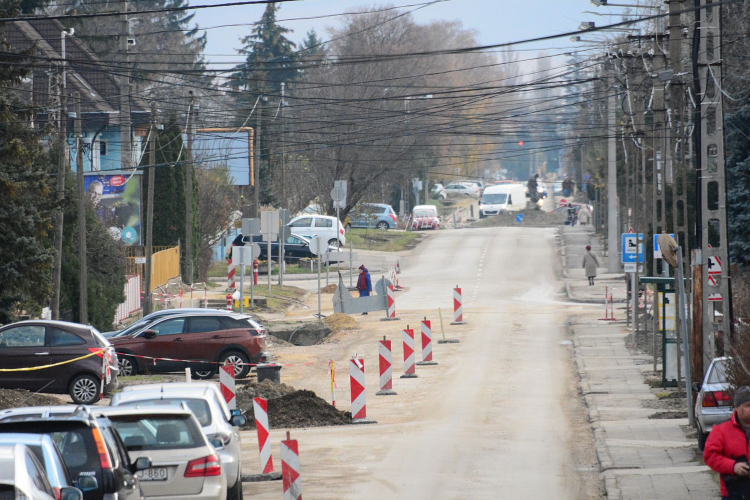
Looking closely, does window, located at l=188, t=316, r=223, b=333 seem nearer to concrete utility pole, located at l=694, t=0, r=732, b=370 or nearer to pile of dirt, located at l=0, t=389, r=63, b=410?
pile of dirt, located at l=0, t=389, r=63, b=410

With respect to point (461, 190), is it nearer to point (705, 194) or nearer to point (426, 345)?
point (426, 345)

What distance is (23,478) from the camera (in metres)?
5.74

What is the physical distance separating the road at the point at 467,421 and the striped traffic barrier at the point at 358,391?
427 mm

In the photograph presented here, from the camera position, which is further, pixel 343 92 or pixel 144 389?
pixel 343 92

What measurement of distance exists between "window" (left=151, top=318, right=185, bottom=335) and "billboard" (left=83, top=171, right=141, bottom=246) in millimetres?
20736

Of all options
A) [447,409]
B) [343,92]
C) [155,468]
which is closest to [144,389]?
[155,468]

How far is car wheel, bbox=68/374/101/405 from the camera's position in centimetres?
1892

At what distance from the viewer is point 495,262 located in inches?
2101

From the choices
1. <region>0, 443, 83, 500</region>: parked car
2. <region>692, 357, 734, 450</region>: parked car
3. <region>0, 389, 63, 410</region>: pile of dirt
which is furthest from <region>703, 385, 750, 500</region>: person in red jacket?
<region>0, 389, 63, 410</region>: pile of dirt

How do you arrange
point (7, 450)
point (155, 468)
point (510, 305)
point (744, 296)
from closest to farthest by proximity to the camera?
point (7, 450) < point (155, 468) < point (744, 296) < point (510, 305)

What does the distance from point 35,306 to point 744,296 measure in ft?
57.3

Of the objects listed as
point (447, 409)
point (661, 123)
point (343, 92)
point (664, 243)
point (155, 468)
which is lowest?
point (447, 409)

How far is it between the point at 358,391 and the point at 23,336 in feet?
21.8

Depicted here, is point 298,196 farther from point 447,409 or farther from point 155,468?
point 155,468
